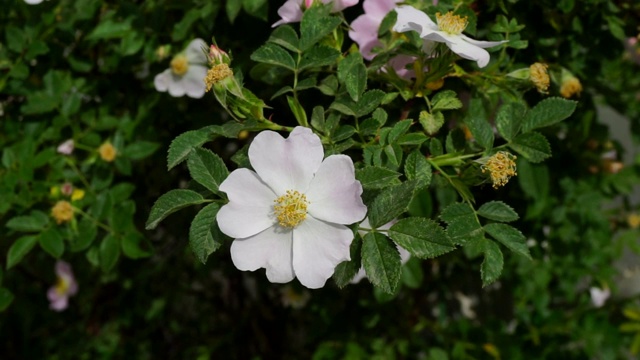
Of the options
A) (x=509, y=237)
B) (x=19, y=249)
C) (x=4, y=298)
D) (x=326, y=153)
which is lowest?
(x=4, y=298)

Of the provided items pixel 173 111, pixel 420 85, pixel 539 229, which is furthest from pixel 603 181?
pixel 173 111

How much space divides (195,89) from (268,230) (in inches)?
22.6

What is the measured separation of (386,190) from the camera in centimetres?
73

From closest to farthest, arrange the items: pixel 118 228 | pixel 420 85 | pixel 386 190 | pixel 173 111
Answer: pixel 386 190, pixel 420 85, pixel 118 228, pixel 173 111

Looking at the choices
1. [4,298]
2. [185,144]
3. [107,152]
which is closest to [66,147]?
[107,152]

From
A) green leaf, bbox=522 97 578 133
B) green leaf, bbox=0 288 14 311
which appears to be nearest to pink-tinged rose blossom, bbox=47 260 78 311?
green leaf, bbox=0 288 14 311

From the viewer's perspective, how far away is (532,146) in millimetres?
880

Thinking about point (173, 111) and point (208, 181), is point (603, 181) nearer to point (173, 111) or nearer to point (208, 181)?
point (173, 111)

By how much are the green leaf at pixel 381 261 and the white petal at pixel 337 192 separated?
40 mm

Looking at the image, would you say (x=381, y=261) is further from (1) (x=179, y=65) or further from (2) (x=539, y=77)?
(1) (x=179, y=65)

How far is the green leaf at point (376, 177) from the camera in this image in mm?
721

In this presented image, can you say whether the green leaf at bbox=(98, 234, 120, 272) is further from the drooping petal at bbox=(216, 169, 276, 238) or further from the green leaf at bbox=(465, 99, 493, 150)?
the green leaf at bbox=(465, 99, 493, 150)

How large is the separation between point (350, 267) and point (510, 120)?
1.04 ft

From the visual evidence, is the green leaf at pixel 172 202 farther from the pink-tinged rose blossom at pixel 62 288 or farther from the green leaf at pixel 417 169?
the pink-tinged rose blossom at pixel 62 288
